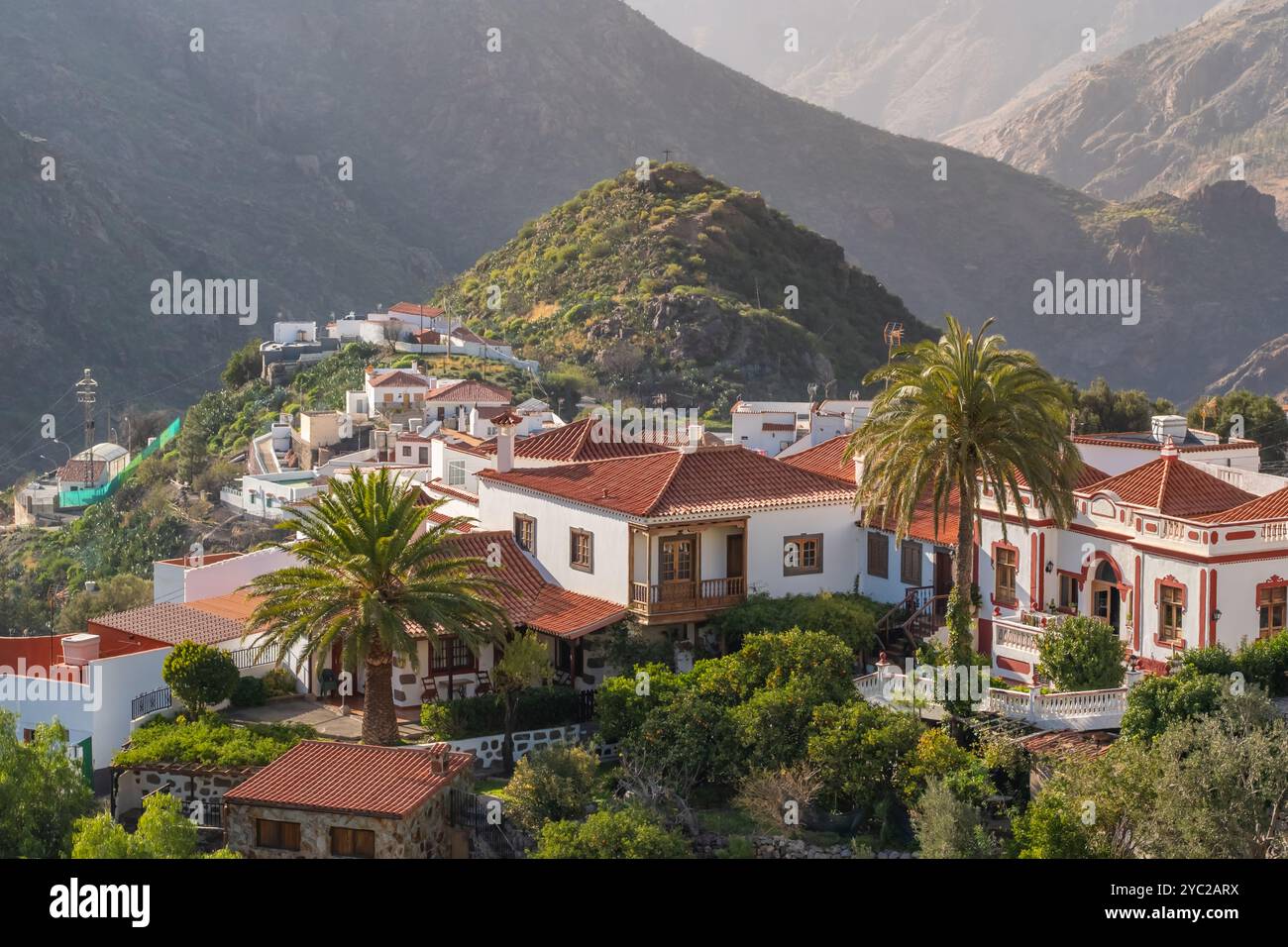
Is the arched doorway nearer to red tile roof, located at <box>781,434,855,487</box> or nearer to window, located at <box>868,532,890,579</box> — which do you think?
window, located at <box>868,532,890,579</box>

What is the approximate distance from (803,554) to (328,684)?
32.3ft

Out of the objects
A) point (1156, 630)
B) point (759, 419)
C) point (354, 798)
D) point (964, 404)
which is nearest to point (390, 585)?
point (354, 798)

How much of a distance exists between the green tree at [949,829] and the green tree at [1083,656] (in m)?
3.63

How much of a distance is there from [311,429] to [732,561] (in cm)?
4233

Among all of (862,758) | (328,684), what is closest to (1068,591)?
(862,758)

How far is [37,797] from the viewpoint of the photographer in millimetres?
28031

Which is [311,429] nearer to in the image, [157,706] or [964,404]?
[157,706]

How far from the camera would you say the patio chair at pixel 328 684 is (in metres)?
35.2

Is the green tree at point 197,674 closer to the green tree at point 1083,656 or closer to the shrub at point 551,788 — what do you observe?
the shrub at point 551,788

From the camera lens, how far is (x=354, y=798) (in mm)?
27016

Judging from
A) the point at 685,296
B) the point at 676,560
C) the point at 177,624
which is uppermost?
the point at 685,296

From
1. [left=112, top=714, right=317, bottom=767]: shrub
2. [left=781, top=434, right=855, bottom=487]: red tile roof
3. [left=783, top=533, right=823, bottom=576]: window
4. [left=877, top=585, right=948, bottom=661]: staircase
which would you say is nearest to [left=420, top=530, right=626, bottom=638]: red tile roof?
[left=112, top=714, right=317, bottom=767]: shrub

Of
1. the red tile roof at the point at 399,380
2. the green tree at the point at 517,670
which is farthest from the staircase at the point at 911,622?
the red tile roof at the point at 399,380

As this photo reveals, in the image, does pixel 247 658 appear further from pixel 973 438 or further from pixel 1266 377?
pixel 1266 377
